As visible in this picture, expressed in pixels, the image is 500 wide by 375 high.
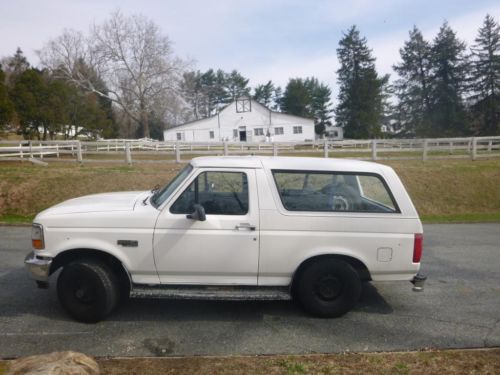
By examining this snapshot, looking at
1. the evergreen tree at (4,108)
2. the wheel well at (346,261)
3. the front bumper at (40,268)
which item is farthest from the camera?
the evergreen tree at (4,108)

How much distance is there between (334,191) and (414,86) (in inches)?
2182

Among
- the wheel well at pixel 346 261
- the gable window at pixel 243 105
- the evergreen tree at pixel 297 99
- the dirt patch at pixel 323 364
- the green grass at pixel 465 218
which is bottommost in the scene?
the green grass at pixel 465 218

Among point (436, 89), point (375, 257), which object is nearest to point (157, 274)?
point (375, 257)

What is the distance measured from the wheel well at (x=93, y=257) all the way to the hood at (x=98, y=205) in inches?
18.1

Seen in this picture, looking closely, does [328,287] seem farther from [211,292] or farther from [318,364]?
[211,292]

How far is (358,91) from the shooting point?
5572cm

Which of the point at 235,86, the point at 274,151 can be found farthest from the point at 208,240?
the point at 235,86

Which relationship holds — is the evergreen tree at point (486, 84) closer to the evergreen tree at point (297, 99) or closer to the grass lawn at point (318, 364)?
the evergreen tree at point (297, 99)

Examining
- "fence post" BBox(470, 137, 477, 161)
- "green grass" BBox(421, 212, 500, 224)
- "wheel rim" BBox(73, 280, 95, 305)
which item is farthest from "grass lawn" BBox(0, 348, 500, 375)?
"fence post" BBox(470, 137, 477, 161)

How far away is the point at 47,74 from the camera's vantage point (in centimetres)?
4022

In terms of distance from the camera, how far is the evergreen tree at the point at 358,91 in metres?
55.3

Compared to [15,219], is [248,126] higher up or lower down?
higher up

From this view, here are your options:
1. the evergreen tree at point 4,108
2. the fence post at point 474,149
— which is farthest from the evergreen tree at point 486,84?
the evergreen tree at point 4,108

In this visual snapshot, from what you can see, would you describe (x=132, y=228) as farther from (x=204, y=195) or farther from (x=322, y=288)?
(x=322, y=288)
